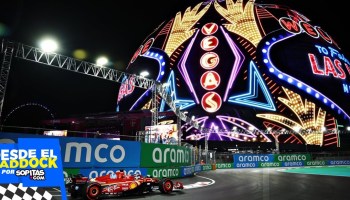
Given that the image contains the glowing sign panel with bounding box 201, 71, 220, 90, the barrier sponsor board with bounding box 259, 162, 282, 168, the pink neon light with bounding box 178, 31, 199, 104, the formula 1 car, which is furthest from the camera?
the pink neon light with bounding box 178, 31, 199, 104

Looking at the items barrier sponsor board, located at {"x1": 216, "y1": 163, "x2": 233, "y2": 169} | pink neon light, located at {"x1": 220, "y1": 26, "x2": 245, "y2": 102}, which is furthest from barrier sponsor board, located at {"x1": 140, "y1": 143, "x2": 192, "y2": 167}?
pink neon light, located at {"x1": 220, "y1": 26, "x2": 245, "y2": 102}

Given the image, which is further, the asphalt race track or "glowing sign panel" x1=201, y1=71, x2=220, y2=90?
"glowing sign panel" x1=201, y1=71, x2=220, y2=90

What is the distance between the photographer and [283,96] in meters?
59.8

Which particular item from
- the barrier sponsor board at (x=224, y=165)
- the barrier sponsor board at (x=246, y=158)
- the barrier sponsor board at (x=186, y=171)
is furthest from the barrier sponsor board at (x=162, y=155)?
the barrier sponsor board at (x=246, y=158)

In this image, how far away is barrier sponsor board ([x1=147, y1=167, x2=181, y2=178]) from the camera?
712 inches

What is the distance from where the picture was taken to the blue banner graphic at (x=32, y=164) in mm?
4629

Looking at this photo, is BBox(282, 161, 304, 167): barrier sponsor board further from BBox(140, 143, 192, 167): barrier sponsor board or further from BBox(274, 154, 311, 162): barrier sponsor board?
BBox(140, 143, 192, 167): barrier sponsor board

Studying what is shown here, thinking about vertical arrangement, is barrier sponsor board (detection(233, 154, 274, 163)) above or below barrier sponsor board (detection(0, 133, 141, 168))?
below

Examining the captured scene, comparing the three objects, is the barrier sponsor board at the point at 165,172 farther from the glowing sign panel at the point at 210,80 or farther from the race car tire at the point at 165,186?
the glowing sign panel at the point at 210,80

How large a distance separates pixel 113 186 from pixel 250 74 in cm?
5527

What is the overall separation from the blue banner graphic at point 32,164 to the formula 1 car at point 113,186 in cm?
616

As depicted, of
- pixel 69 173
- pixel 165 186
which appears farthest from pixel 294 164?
pixel 69 173

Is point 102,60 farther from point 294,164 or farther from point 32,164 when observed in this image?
point 294,164

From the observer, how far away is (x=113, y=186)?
11234mm
